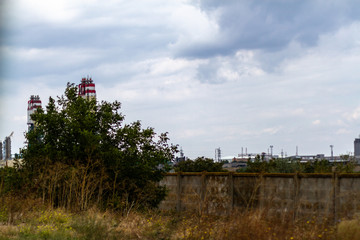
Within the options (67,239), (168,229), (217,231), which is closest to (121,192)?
(168,229)

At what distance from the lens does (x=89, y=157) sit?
15805mm

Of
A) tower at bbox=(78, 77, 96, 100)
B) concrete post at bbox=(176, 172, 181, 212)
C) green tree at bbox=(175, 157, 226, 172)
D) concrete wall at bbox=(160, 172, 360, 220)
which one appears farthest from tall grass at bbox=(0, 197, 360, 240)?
tower at bbox=(78, 77, 96, 100)

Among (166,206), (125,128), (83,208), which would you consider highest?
(125,128)

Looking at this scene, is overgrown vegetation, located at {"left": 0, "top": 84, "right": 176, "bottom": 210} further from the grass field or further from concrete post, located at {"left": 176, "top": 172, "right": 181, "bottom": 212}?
concrete post, located at {"left": 176, "top": 172, "right": 181, "bottom": 212}

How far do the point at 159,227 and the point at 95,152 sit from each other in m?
5.44

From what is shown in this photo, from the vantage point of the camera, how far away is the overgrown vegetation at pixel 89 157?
620 inches

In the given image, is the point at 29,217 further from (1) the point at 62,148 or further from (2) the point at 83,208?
(1) the point at 62,148

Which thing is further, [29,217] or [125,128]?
[125,128]

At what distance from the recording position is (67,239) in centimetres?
1058

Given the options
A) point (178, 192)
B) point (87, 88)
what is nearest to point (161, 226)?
point (178, 192)

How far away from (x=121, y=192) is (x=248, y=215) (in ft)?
29.8

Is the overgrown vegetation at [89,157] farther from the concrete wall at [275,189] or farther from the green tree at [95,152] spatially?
the concrete wall at [275,189]

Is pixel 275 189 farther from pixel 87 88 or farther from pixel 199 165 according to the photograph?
pixel 87 88

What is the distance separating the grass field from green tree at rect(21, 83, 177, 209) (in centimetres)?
207
